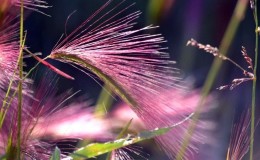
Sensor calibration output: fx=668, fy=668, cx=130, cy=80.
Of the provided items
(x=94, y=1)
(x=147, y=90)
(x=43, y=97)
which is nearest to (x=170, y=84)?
(x=147, y=90)

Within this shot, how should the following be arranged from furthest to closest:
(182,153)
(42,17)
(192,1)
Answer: (192,1), (42,17), (182,153)

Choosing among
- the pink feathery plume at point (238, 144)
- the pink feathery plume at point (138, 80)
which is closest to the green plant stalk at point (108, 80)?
the pink feathery plume at point (138, 80)

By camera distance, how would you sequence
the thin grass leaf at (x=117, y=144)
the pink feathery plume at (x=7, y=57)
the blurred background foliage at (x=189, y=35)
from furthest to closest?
the blurred background foliage at (x=189, y=35) < the pink feathery plume at (x=7, y=57) < the thin grass leaf at (x=117, y=144)

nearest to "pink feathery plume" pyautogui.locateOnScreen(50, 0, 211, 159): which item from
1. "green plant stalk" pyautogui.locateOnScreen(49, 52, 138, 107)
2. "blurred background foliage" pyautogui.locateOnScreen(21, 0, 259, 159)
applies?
"green plant stalk" pyautogui.locateOnScreen(49, 52, 138, 107)

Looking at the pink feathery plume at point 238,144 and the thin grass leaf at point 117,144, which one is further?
the pink feathery plume at point 238,144

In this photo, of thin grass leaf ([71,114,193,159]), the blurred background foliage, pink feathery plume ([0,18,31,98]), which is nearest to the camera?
thin grass leaf ([71,114,193,159])

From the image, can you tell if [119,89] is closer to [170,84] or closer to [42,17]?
[170,84]

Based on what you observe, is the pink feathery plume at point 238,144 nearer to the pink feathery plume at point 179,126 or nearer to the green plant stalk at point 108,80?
the pink feathery plume at point 179,126

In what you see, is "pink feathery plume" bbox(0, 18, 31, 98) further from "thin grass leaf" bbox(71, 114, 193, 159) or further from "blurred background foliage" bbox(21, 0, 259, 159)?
"blurred background foliage" bbox(21, 0, 259, 159)

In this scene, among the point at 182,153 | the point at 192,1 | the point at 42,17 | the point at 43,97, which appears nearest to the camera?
the point at 182,153
